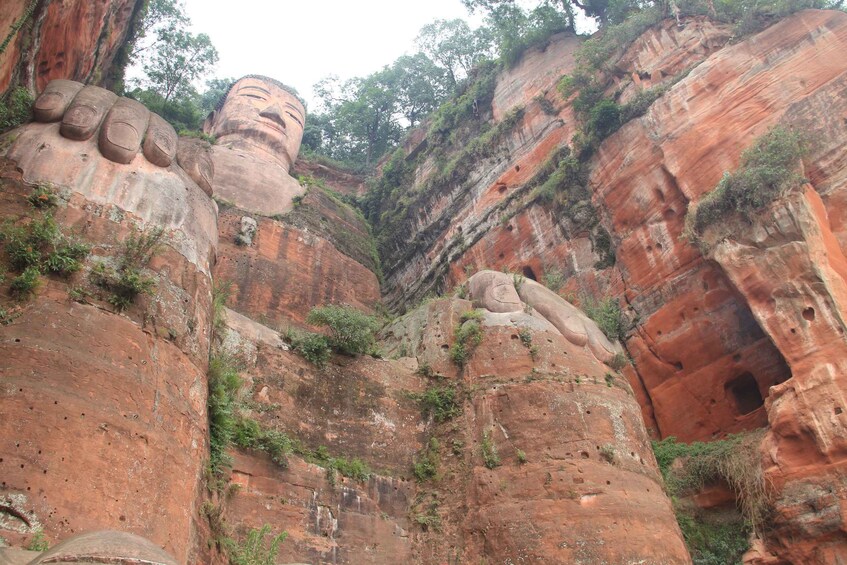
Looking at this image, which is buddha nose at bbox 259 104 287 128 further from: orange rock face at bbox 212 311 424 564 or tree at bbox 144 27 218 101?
orange rock face at bbox 212 311 424 564

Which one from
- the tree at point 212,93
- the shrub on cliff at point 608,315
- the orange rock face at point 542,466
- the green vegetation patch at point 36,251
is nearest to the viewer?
the green vegetation patch at point 36,251

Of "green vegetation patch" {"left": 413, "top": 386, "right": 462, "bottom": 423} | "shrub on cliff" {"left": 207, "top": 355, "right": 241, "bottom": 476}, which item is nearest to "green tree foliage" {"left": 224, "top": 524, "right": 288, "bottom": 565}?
"shrub on cliff" {"left": 207, "top": 355, "right": 241, "bottom": 476}

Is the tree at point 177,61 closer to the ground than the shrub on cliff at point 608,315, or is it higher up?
higher up

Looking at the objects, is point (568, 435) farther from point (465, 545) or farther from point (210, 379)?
point (210, 379)

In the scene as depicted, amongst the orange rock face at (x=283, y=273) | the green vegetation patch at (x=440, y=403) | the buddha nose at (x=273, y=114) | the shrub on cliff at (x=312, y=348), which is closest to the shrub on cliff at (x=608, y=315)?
the green vegetation patch at (x=440, y=403)

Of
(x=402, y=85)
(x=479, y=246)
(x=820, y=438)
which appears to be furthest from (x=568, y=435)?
(x=402, y=85)

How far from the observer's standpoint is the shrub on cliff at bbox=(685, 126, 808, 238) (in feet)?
48.4

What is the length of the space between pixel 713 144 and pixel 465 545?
11.7 meters

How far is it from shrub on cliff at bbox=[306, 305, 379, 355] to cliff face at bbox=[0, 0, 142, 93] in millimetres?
6684

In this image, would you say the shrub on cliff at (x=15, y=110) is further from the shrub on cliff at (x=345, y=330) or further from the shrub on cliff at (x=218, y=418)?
the shrub on cliff at (x=345, y=330)

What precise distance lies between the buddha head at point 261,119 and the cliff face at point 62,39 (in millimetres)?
10269

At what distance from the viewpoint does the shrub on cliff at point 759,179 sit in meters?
14.8

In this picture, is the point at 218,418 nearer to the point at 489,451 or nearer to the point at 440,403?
the point at 440,403

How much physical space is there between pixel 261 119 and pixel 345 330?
16.4 meters
